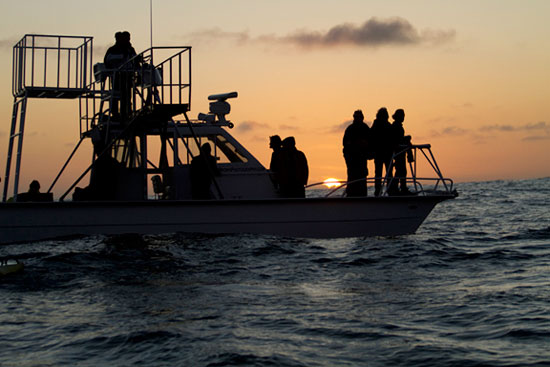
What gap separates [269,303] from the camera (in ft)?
23.9

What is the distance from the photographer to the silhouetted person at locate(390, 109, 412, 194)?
43.1 feet

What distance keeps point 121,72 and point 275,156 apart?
316 cm

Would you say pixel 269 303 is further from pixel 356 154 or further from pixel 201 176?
pixel 356 154

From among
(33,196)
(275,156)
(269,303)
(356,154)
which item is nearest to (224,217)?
(275,156)

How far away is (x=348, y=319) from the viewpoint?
21.5 feet

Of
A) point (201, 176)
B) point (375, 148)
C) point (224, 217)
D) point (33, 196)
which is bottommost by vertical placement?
point (224, 217)

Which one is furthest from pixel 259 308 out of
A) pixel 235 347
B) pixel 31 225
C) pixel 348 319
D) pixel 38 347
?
pixel 31 225

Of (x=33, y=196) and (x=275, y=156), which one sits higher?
(x=275, y=156)

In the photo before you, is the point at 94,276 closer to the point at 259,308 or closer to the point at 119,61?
the point at 259,308

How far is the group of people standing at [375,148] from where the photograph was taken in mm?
13023

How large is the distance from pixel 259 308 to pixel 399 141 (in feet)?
22.8

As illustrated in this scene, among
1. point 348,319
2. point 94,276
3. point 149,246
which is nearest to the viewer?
point 348,319

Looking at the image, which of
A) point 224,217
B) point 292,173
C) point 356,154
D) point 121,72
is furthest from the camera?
point 356,154

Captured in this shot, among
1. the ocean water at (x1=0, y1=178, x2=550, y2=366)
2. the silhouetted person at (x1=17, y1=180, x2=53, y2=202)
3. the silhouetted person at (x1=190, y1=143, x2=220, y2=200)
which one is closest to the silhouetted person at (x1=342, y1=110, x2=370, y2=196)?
the ocean water at (x1=0, y1=178, x2=550, y2=366)
